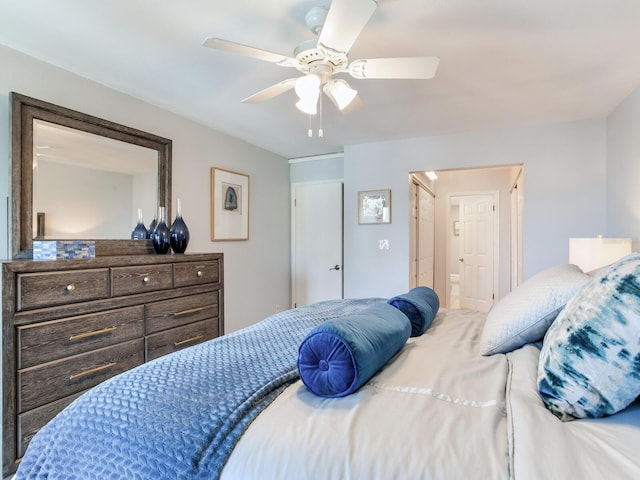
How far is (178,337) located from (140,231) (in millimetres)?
887

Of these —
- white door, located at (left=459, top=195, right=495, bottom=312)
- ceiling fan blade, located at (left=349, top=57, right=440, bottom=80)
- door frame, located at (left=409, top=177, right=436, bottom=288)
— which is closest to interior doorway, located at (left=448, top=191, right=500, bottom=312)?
white door, located at (left=459, top=195, right=495, bottom=312)

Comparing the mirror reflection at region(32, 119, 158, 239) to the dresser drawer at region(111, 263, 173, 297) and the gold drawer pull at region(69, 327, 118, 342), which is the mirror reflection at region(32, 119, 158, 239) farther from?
the gold drawer pull at region(69, 327, 118, 342)

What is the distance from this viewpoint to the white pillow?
1090 millimetres

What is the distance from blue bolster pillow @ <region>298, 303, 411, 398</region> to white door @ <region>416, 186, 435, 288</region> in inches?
138

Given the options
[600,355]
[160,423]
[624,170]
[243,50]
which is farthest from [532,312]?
[624,170]

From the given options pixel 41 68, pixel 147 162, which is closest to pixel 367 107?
pixel 147 162

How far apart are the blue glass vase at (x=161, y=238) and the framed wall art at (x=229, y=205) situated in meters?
0.77

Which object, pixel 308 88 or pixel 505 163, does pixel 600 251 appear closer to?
pixel 505 163

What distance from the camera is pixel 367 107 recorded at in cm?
277

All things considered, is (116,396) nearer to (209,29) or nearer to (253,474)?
(253,474)

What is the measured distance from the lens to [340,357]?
0.87 meters

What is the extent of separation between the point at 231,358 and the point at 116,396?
32 cm

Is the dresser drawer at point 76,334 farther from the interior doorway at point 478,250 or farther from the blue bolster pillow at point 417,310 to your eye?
the interior doorway at point 478,250

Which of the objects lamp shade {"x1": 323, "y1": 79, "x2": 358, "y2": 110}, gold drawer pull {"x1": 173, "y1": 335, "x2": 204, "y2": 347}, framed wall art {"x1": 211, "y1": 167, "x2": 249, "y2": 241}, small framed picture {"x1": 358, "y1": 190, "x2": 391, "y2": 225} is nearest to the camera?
lamp shade {"x1": 323, "y1": 79, "x2": 358, "y2": 110}
